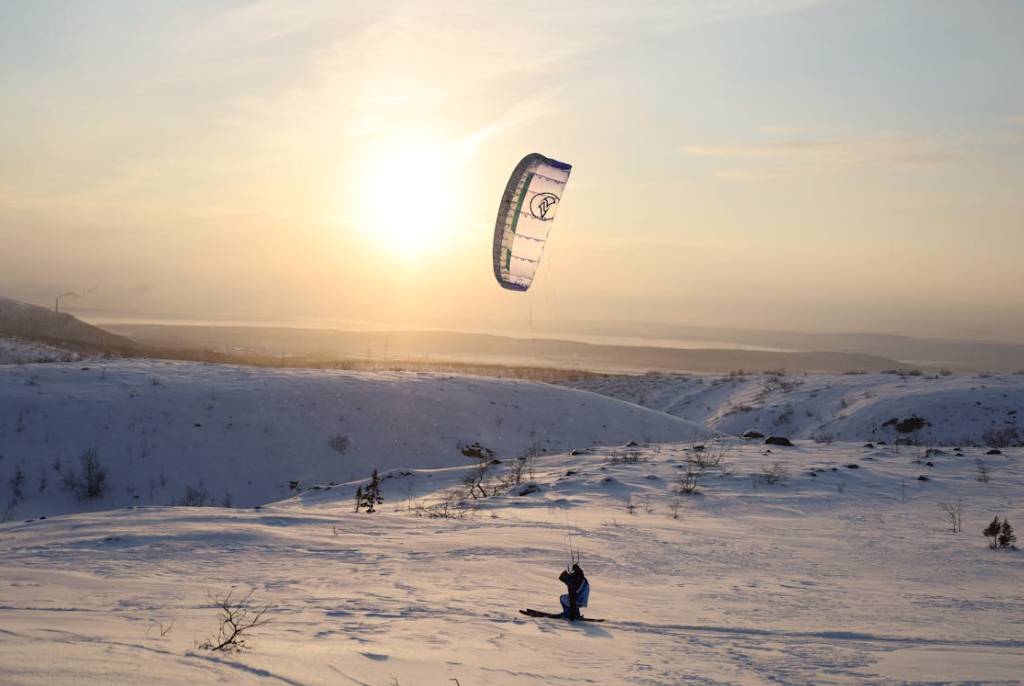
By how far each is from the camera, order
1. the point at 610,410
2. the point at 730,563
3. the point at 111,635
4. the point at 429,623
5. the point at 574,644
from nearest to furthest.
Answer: the point at 111,635 < the point at 574,644 < the point at 429,623 < the point at 730,563 < the point at 610,410

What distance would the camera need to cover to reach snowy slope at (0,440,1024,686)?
4.66m

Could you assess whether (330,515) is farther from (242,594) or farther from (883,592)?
(883,592)

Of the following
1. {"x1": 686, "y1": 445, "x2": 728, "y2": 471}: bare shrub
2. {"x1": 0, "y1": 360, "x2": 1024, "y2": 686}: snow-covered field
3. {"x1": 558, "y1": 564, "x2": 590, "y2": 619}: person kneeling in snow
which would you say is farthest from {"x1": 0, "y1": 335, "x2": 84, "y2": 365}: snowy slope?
{"x1": 558, "y1": 564, "x2": 590, "y2": 619}: person kneeling in snow

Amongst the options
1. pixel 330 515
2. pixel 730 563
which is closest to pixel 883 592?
pixel 730 563

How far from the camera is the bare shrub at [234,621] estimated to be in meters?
4.64

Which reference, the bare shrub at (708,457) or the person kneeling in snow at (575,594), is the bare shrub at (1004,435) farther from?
A: the person kneeling in snow at (575,594)

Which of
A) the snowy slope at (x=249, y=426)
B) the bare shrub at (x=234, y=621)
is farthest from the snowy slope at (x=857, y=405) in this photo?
the bare shrub at (x=234, y=621)

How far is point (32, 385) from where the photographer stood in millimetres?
20766

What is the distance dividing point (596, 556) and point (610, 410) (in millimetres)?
19160

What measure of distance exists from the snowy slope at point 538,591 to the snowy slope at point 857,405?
1181 cm

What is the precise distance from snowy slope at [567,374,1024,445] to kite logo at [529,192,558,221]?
10.3 m

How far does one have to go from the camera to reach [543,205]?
53.6ft

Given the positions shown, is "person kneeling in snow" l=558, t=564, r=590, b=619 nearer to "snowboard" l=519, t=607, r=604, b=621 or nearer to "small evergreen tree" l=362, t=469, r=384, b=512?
"snowboard" l=519, t=607, r=604, b=621

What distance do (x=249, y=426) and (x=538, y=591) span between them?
1524cm
